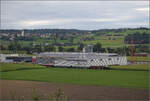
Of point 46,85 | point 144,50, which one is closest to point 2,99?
point 46,85

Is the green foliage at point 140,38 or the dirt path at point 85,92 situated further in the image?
the green foliage at point 140,38

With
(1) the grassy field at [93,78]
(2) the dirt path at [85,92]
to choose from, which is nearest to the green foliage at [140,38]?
(1) the grassy field at [93,78]

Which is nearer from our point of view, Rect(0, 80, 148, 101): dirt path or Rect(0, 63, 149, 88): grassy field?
Rect(0, 80, 148, 101): dirt path

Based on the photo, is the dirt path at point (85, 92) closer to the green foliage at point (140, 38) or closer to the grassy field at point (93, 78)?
the grassy field at point (93, 78)

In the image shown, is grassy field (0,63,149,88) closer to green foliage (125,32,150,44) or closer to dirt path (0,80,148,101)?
dirt path (0,80,148,101)

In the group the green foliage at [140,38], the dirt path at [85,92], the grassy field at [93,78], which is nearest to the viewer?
the dirt path at [85,92]

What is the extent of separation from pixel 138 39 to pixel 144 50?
40.2ft

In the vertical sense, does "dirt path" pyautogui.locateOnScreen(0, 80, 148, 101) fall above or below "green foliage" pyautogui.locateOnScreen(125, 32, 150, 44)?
below

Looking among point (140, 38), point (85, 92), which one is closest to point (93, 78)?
point (85, 92)

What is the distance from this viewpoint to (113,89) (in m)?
28.1

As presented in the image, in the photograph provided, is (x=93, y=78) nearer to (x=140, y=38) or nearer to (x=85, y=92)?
(x=85, y=92)

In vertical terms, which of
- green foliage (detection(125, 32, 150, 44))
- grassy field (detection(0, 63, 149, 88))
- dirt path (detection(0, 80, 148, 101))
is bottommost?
dirt path (detection(0, 80, 148, 101))

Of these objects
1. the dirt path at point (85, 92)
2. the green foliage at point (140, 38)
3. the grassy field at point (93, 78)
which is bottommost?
the dirt path at point (85, 92)

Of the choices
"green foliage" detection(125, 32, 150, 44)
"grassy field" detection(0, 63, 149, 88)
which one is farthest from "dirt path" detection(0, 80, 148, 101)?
"green foliage" detection(125, 32, 150, 44)
